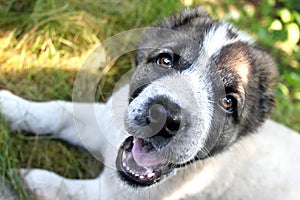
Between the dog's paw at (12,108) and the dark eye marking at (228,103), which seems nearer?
the dark eye marking at (228,103)

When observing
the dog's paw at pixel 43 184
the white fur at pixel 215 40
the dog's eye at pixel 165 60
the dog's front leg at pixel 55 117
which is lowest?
the dog's paw at pixel 43 184

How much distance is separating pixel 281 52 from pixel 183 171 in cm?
353

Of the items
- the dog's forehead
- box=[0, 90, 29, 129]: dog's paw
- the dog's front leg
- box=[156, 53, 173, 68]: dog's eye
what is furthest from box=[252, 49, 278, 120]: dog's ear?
box=[0, 90, 29, 129]: dog's paw

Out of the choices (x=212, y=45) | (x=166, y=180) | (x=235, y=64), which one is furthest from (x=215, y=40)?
(x=166, y=180)

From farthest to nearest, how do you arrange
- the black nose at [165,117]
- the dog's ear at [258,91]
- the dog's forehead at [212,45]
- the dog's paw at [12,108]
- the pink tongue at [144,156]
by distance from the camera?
1. the dog's paw at [12,108]
2. the dog's ear at [258,91]
3. the dog's forehead at [212,45]
4. the pink tongue at [144,156]
5. the black nose at [165,117]

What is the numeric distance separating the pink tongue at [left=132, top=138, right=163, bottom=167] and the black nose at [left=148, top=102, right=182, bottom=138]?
0.86 ft

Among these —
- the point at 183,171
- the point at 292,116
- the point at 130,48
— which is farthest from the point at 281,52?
the point at 183,171

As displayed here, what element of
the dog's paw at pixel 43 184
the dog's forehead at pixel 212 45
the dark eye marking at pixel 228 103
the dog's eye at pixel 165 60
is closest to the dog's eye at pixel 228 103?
the dark eye marking at pixel 228 103

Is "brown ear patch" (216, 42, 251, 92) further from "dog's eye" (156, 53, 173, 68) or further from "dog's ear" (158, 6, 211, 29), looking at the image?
"dog's ear" (158, 6, 211, 29)

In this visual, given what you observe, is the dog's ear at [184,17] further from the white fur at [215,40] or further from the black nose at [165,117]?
the black nose at [165,117]

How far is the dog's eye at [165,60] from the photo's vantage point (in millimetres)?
3973

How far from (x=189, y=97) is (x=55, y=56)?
1972 mm

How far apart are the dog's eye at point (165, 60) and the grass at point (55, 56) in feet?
3.73

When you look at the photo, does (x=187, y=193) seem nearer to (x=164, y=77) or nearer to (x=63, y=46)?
(x=164, y=77)
